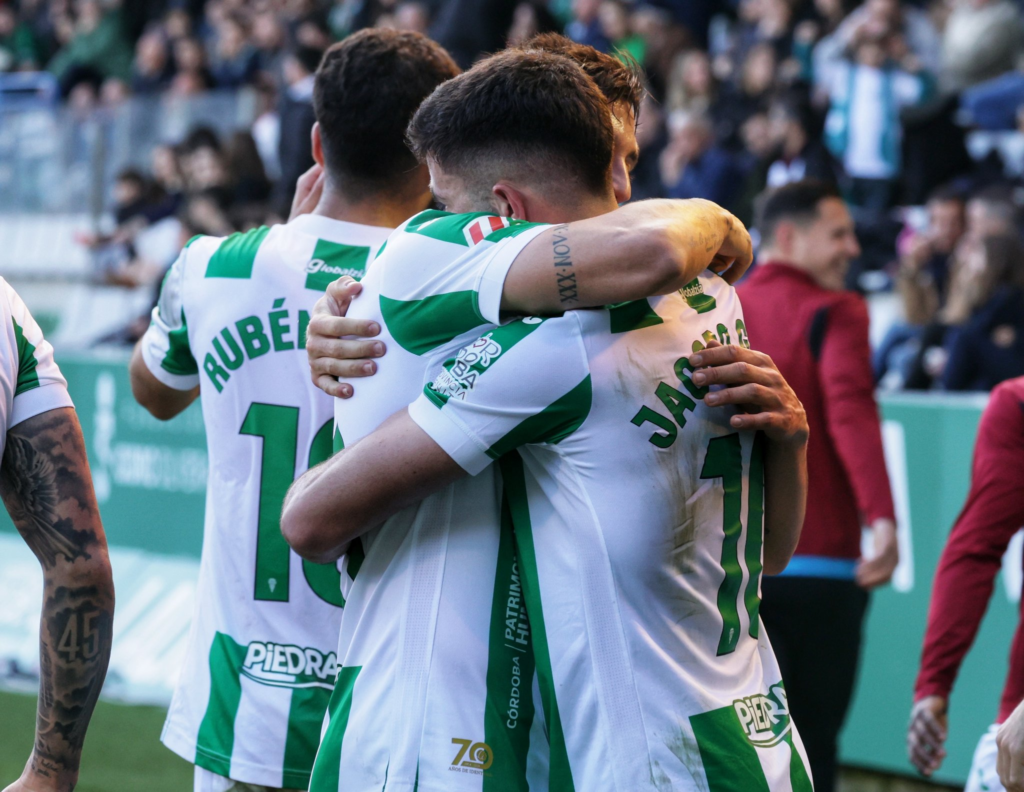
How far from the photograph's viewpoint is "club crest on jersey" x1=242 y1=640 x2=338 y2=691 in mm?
2383

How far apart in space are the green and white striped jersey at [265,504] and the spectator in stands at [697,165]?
20.6 feet

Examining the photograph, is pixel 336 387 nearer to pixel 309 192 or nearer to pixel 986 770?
pixel 309 192

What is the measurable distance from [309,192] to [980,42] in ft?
24.1

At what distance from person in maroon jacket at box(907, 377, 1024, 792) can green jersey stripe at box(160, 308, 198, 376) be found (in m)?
1.69

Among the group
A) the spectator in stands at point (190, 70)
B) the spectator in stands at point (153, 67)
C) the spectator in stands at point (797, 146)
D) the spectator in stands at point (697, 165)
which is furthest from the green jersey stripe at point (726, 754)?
the spectator in stands at point (153, 67)

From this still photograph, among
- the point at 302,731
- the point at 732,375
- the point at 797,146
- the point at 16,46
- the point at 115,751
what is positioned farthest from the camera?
the point at 16,46

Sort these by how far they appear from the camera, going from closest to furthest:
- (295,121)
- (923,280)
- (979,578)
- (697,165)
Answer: (979,578) → (923,280) → (697,165) → (295,121)

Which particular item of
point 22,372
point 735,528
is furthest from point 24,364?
point 735,528

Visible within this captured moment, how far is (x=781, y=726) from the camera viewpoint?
70.4 inches

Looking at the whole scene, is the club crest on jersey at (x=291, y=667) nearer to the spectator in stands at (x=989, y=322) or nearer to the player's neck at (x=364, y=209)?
the player's neck at (x=364, y=209)

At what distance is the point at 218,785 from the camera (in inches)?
95.4

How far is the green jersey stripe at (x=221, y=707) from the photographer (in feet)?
7.84

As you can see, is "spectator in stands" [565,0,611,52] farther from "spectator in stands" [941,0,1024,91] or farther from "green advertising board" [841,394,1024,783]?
"green advertising board" [841,394,1024,783]

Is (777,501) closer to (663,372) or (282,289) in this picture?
(663,372)
